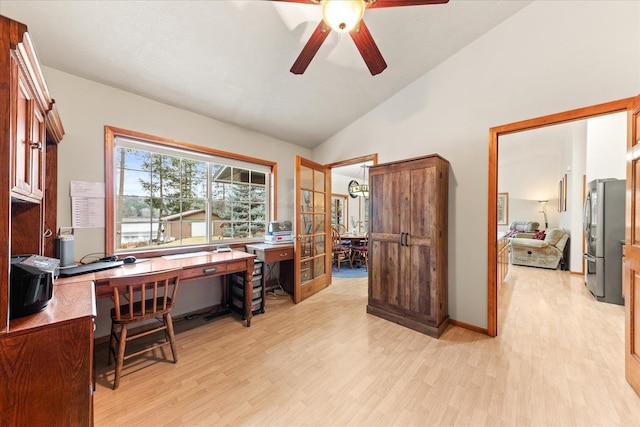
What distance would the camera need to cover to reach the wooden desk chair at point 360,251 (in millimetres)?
5273

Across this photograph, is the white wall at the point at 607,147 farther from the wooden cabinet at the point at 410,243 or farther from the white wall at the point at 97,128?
the white wall at the point at 97,128

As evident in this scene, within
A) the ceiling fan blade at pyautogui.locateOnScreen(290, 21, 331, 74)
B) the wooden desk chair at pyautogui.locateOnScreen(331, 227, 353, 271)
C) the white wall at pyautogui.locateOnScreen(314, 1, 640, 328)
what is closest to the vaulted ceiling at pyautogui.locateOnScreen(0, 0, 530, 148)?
the white wall at pyautogui.locateOnScreen(314, 1, 640, 328)

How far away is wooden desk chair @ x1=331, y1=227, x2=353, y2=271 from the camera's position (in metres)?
5.06

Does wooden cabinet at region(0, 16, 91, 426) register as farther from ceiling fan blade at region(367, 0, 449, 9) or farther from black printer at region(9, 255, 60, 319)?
ceiling fan blade at region(367, 0, 449, 9)

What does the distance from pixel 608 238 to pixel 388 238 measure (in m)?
3.10

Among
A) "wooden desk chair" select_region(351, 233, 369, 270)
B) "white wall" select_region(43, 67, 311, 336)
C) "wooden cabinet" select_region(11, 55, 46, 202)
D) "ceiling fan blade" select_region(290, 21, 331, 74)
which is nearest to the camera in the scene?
"wooden cabinet" select_region(11, 55, 46, 202)

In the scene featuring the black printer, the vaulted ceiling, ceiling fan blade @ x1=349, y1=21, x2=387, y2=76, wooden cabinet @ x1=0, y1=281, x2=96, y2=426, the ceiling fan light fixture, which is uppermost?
the vaulted ceiling

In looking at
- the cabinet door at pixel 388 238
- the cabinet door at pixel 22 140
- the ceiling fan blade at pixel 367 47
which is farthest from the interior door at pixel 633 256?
the cabinet door at pixel 22 140

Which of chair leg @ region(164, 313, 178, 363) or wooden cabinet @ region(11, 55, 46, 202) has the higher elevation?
wooden cabinet @ region(11, 55, 46, 202)

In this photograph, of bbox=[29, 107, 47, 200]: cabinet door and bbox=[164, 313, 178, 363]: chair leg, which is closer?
bbox=[29, 107, 47, 200]: cabinet door

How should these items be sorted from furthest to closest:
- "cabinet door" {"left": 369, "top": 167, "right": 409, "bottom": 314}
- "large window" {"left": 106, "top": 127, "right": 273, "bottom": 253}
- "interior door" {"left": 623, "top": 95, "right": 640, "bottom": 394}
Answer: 1. "cabinet door" {"left": 369, "top": 167, "right": 409, "bottom": 314}
2. "large window" {"left": 106, "top": 127, "right": 273, "bottom": 253}
3. "interior door" {"left": 623, "top": 95, "right": 640, "bottom": 394}

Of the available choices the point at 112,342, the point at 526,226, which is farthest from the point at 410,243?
the point at 526,226

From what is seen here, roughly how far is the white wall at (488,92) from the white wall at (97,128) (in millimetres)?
2462

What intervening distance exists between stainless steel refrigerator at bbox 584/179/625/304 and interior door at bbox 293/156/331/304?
374cm
